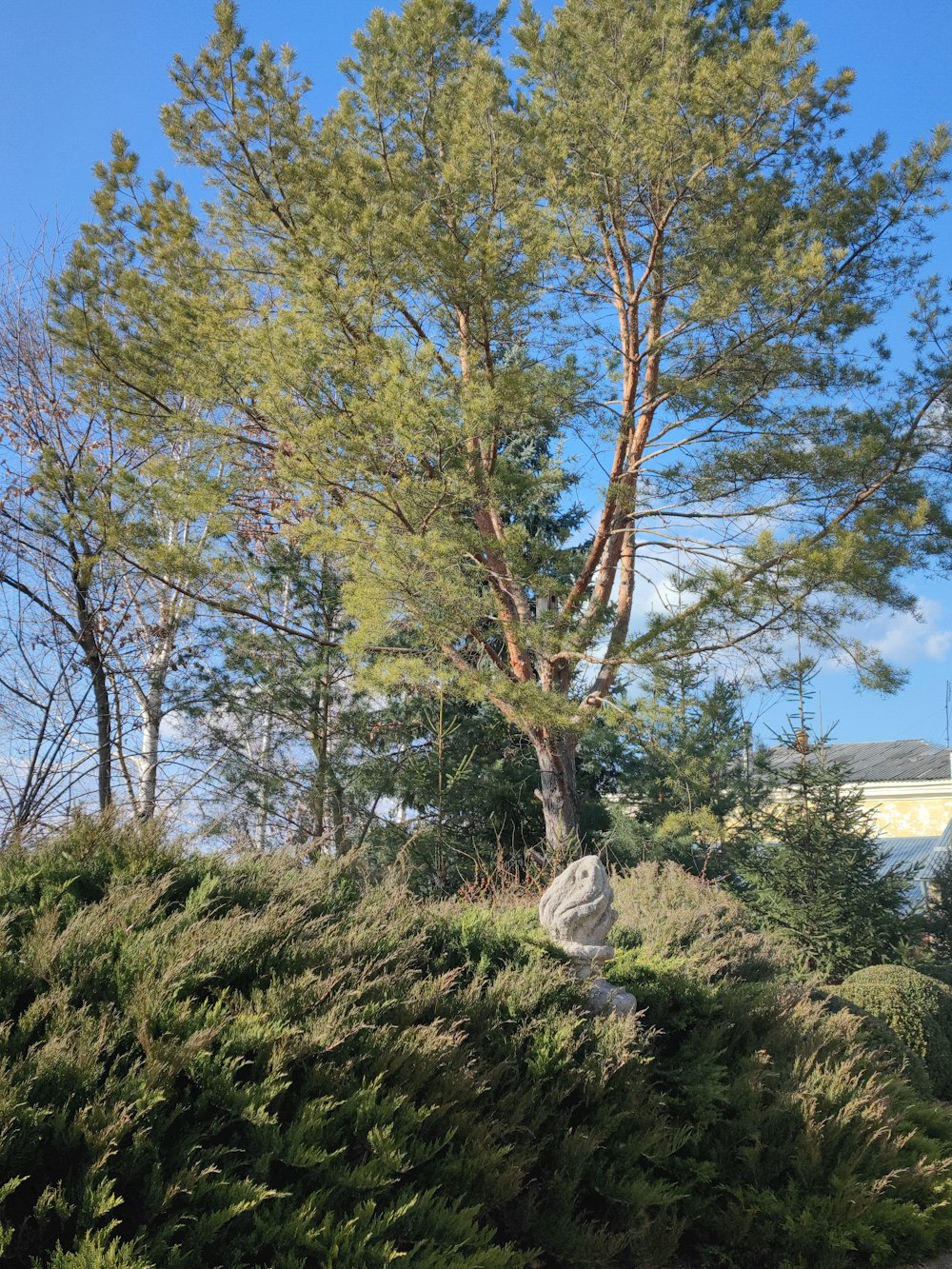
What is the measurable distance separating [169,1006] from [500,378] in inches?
291

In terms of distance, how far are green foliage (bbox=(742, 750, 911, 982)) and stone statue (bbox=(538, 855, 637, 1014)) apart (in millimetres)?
4973

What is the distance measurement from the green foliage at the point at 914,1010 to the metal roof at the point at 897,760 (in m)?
11.5

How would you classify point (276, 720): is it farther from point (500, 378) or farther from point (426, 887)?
point (500, 378)

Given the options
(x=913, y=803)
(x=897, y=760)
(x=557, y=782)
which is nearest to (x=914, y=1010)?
(x=557, y=782)

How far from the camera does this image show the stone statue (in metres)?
4.80

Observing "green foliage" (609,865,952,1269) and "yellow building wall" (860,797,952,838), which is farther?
"yellow building wall" (860,797,952,838)

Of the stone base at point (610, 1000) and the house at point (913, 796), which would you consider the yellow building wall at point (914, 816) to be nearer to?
the house at point (913, 796)

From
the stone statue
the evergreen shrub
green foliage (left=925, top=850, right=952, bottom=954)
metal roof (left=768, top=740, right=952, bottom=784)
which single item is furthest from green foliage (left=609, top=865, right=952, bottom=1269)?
metal roof (left=768, top=740, right=952, bottom=784)

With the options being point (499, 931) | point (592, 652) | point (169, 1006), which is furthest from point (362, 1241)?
point (592, 652)

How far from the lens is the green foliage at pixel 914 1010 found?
7.66m

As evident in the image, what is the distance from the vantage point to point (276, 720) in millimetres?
14406

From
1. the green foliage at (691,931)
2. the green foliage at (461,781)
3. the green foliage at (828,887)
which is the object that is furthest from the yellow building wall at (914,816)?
the green foliage at (691,931)

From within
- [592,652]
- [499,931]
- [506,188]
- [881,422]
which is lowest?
[499,931]

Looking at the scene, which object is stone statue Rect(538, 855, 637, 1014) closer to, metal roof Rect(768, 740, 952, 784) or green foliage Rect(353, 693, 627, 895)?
green foliage Rect(353, 693, 627, 895)
